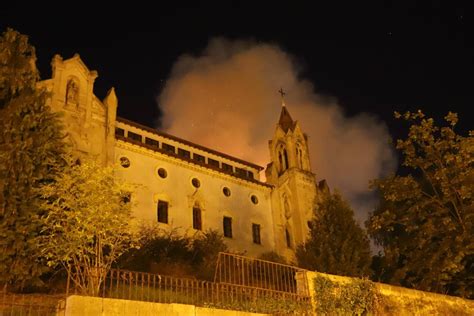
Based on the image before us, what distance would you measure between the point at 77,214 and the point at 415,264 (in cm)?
1496

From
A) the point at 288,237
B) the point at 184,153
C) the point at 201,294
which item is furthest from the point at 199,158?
the point at 201,294

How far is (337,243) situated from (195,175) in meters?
14.0

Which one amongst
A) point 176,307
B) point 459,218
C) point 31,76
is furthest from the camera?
point 459,218

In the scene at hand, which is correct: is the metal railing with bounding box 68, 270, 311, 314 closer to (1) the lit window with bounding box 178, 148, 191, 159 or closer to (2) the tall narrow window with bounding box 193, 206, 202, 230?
(2) the tall narrow window with bounding box 193, 206, 202, 230

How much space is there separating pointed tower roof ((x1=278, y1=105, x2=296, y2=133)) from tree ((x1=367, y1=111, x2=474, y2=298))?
21854 millimetres

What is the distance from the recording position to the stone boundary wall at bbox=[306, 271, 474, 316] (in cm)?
1852

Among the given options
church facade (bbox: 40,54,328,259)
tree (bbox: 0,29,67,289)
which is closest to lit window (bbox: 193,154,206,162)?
church facade (bbox: 40,54,328,259)

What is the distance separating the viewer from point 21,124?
57.6ft

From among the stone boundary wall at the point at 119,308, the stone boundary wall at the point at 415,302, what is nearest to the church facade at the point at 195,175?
the stone boundary wall at the point at 415,302

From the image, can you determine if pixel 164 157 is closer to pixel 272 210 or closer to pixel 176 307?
pixel 272 210

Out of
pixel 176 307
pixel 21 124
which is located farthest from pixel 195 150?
pixel 176 307

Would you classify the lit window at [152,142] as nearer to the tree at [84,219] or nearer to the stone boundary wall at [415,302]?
the tree at [84,219]

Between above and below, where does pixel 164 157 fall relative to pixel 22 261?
above

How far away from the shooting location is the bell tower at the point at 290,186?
131ft
